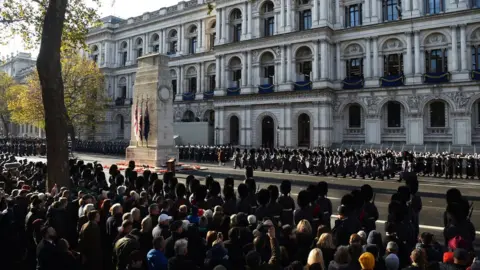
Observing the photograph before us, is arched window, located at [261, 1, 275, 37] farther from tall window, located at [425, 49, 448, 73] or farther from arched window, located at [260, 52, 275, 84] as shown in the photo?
tall window, located at [425, 49, 448, 73]

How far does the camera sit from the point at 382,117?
34719mm

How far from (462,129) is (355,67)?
1147cm

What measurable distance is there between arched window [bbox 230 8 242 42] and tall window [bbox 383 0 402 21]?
658 inches

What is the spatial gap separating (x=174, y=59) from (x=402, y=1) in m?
30.4

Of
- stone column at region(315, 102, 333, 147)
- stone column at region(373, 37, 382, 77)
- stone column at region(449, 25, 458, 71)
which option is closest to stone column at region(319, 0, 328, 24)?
stone column at region(373, 37, 382, 77)

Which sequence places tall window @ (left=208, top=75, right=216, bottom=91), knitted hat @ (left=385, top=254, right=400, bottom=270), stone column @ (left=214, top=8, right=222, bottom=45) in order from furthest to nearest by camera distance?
tall window @ (left=208, top=75, right=216, bottom=91), stone column @ (left=214, top=8, right=222, bottom=45), knitted hat @ (left=385, top=254, right=400, bottom=270)

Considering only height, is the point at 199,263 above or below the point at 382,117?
below

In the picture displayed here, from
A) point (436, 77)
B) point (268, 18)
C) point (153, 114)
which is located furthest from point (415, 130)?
point (153, 114)

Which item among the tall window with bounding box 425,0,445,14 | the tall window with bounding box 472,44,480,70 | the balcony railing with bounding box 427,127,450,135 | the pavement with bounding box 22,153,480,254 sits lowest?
the pavement with bounding box 22,153,480,254

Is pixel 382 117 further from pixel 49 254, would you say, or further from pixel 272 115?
pixel 49 254

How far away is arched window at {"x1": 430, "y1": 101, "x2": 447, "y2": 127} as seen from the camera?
1267 inches

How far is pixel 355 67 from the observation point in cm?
3662

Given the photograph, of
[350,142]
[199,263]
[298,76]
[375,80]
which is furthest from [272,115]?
[199,263]

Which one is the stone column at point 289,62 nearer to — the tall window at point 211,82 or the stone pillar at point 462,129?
the tall window at point 211,82
